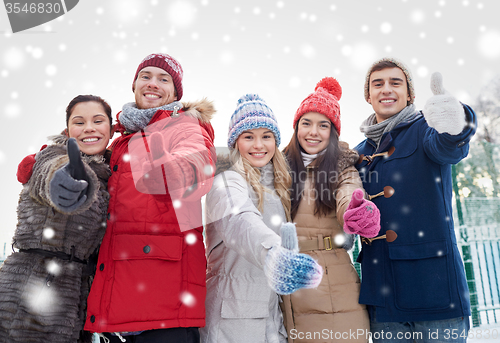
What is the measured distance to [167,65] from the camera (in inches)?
96.0

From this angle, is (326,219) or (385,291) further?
(326,219)

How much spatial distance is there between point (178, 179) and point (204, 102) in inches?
37.6

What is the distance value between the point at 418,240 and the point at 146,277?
5.29 feet

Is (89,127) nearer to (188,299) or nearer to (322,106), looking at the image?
(188,299)

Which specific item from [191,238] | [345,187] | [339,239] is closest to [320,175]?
[345,187]

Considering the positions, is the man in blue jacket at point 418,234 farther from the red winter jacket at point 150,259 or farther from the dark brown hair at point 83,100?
the dark brown hair at point 83,100

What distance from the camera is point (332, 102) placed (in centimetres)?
262

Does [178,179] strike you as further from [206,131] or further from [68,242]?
[68,242]

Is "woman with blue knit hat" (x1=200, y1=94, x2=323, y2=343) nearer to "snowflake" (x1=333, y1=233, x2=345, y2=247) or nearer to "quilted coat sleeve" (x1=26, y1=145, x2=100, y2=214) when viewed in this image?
"snowflake" (x1=333, y1=233, x2=345, y2=247)

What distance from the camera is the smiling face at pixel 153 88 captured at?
7.57 ft

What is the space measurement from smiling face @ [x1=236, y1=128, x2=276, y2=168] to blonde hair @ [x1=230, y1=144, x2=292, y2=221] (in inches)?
1.7

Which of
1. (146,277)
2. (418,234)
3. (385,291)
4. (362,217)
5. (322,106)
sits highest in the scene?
(322,106)

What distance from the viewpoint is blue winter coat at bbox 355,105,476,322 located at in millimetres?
1978

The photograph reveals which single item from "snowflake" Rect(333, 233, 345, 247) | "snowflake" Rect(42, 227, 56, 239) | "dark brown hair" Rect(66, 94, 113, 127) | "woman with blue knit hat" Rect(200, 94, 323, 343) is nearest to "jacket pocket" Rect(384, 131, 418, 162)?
"snowflake" Rect(333, 233, 345, 247)
